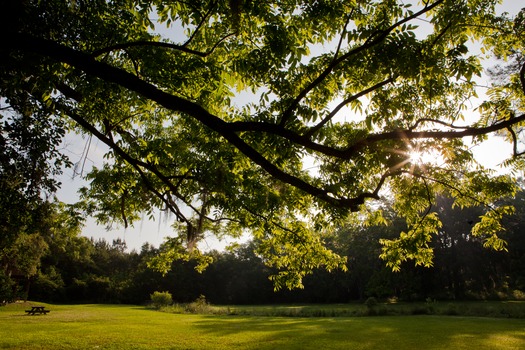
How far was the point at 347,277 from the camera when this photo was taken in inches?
2443

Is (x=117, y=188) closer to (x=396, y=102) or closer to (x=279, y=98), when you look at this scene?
(x=279, y=98)

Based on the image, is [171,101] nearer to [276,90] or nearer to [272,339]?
[276,90]

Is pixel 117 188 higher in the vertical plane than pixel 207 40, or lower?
lower

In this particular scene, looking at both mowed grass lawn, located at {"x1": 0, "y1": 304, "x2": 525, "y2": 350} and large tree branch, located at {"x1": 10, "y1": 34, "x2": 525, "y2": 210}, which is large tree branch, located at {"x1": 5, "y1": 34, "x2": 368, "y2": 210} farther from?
mowed grass lawn, located at {"x1": 0, "y1": 304, "x2": 525, "y2": 350}

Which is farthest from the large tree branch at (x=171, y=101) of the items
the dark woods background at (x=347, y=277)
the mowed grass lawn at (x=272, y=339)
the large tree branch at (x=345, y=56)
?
the dark woods background at (x=347, y=277)

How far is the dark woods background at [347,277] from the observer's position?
54281 mm

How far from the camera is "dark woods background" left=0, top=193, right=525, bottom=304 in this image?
54281 mm

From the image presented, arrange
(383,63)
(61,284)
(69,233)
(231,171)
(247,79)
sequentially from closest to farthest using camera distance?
(383,63)
(247,79)
(231,171)
(69,233)
(61,284)

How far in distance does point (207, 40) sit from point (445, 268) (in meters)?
66.8

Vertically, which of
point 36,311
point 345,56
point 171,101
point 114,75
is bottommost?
point 36,311

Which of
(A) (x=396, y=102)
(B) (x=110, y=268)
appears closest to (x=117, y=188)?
(A) (x=396, y=102)

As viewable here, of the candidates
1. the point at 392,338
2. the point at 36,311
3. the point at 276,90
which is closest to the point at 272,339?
the point at 392,338

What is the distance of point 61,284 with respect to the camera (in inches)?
2211

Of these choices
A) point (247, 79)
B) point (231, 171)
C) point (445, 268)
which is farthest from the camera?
point (445, 268)
